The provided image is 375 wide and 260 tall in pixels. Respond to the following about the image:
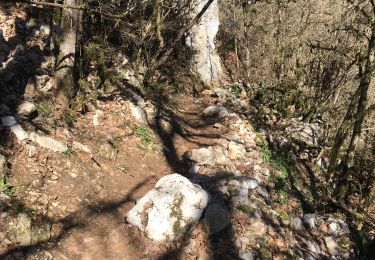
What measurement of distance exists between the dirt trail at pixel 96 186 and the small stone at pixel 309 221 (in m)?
3.11

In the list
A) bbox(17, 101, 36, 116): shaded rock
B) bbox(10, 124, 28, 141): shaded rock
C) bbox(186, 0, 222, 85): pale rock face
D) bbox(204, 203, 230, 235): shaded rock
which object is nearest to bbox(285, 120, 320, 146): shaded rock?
bbox(186, 0, 222, 85): pale rock face

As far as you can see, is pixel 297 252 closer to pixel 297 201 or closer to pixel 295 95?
pixel 297 201

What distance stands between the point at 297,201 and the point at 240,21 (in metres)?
11.2

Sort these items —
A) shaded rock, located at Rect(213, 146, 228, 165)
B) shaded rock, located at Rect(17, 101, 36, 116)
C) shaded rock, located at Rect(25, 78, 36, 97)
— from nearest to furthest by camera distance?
shaded rock, located at Rect(17, 101, 36, 116)
shaded rock, located at Rect(25, 78, 36, 97)
shaded rock, located at Rect(213, 146, 228, 165)

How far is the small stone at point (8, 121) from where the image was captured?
6719 millimetres

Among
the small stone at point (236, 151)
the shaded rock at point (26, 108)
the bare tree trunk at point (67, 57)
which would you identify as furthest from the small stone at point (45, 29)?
the small stone at point (236, 151)

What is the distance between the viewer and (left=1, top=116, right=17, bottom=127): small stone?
22.0ft

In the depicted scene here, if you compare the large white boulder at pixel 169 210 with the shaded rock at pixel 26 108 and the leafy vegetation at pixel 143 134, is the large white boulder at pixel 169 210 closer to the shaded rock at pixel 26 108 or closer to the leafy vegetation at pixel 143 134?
the leafy vegetation at pixel 143 134

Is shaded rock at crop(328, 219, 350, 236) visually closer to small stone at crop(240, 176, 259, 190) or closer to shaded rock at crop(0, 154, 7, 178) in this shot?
small stone at crop(240, 176, 259, 190)

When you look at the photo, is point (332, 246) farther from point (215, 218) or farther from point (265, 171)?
point (215, 218)

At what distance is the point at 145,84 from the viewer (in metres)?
12.1

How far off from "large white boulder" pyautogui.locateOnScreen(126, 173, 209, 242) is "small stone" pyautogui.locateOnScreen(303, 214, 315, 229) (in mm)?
3185

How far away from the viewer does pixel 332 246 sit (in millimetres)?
8234

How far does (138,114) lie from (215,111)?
142 inches
